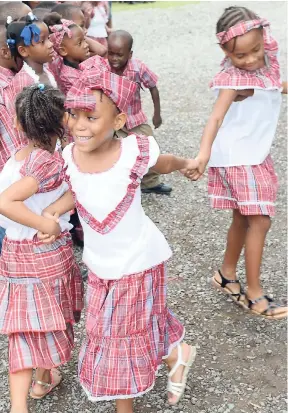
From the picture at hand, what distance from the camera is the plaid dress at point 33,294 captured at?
241 centimetres

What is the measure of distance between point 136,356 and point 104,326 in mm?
170

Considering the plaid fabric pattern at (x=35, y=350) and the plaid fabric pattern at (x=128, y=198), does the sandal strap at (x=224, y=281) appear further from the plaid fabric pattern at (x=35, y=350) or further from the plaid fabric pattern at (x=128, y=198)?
the plaid fabric pattern at (x=128, y=198)

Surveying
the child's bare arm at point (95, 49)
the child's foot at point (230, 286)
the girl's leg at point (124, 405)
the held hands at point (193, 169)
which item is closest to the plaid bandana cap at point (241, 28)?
the held hands at point (193, 169)

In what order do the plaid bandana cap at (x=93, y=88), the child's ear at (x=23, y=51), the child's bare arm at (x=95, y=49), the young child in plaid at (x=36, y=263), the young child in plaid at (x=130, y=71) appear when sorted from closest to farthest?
the plaid bandana cap at (x=93, y=88) < the young child in plaid at (x=36, y=263) < the child's ear at (x=23, y=51) < the young child in plaid at (x=130, y=71) < the child's bare arm at (x=95, y=49)

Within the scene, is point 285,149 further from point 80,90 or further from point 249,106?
point 80,90

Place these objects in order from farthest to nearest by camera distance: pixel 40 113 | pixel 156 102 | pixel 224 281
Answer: pixel 156 102
pixel 224 281
pixel 40 113

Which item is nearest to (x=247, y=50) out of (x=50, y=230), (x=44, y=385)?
(x=50, y=230)

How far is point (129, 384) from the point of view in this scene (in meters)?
2.31

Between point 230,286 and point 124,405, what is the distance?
1.19 metres

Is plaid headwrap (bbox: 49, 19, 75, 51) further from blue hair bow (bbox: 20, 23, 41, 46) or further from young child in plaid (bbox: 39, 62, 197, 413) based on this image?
young child in plaid (bbox: 39, 62, 197, 413)

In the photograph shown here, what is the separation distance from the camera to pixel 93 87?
213 cm

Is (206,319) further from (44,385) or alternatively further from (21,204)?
(21,204)

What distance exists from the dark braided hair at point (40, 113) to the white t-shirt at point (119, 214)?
0.11 m

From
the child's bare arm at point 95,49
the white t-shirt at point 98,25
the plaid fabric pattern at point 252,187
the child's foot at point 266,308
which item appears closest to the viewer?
the plaid fabric pattern at point 252,187
